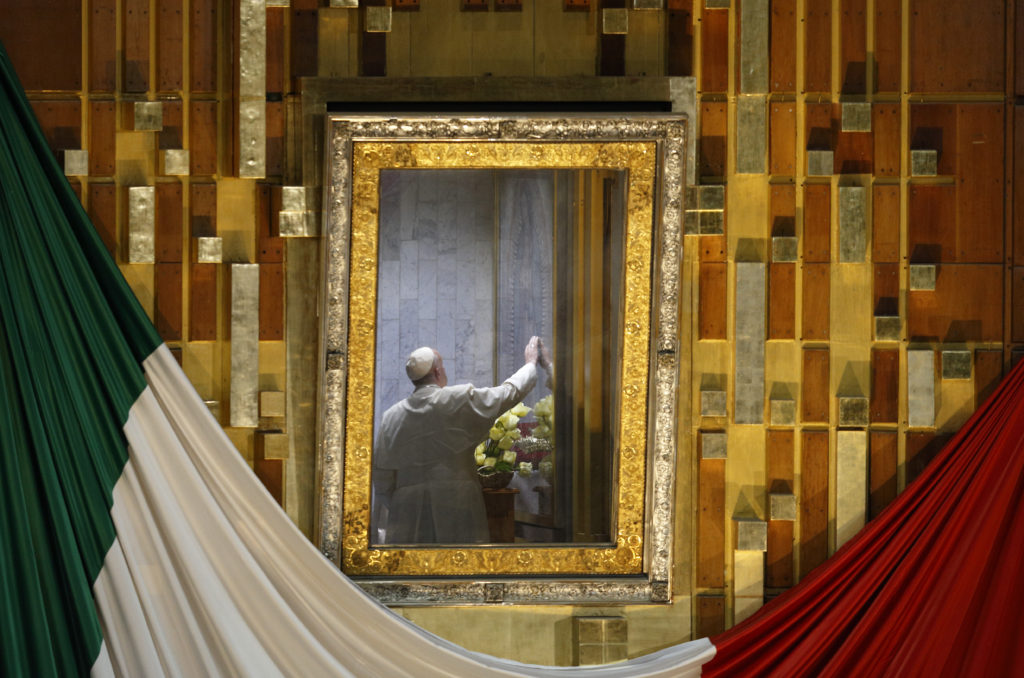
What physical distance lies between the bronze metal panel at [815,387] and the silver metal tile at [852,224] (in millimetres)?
301

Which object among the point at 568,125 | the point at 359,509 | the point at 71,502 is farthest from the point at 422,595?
the point at 568,125

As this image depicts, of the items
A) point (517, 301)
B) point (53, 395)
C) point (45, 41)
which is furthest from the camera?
point (45, 41)

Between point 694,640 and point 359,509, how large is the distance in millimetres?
1083

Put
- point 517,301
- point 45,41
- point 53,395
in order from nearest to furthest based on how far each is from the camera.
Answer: point 53,395 < point 517,301 < point 45,41

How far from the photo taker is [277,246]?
2867 millimetres

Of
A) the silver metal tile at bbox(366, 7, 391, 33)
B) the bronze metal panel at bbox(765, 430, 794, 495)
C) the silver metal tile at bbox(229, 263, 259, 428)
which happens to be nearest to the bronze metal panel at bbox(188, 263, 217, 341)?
the silver metal tile at bbox(229, 263, 259, 428)

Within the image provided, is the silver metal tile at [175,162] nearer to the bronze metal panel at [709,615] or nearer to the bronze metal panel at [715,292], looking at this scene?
the bronze metal panel at [715,292]

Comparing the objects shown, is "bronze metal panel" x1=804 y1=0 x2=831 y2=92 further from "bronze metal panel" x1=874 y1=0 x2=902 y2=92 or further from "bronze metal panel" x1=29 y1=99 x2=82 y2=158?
"bronze metal panel" x1=29 y1=99 x2=82 y2=158

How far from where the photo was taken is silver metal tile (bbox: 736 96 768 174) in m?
2.88

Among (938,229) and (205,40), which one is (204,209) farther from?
(938,229)

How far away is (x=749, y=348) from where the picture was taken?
9.49 feet

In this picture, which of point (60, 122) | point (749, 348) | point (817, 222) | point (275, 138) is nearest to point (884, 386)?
point (749, 348)

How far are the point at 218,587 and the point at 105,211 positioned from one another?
1160 mm

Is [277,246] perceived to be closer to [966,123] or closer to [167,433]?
[167,433]
